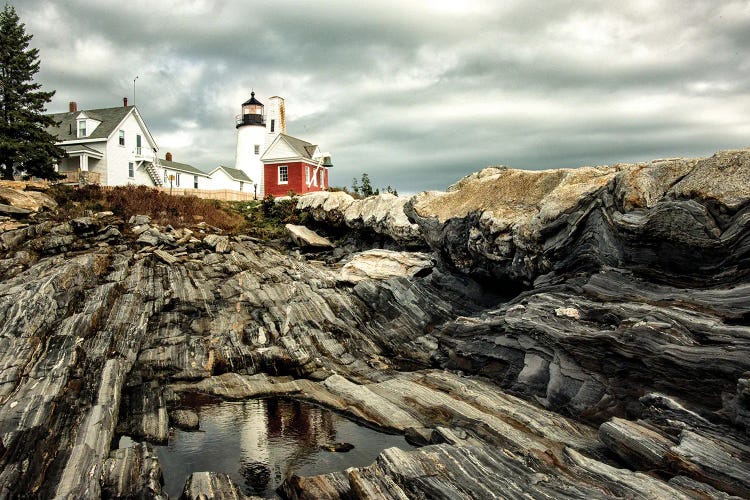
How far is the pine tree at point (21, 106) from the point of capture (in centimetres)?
4566

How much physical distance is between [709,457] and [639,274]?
22.0ft

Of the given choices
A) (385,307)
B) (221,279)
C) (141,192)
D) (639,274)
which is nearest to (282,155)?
(141,192)

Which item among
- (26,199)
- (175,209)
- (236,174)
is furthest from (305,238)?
(236,174)

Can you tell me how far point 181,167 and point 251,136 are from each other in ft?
40.0

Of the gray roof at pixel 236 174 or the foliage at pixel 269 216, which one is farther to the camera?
the gray roof at pixel 236 174

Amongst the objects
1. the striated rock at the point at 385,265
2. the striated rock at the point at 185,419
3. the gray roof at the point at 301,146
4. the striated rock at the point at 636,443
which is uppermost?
the gray roof at the point at 301,146

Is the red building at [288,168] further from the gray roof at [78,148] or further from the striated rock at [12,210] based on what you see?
the striated rock at [12,210]

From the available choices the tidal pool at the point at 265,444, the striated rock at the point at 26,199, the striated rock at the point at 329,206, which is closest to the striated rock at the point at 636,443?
the tidal pool at the point at 265,444

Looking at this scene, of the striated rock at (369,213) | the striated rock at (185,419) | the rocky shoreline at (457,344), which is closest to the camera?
the rocky shoreline at (457,344)

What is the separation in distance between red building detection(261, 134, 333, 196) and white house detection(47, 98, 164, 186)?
45.4ft

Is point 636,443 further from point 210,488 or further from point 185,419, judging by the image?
point 185,419

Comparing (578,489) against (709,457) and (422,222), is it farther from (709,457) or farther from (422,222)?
(422,222)

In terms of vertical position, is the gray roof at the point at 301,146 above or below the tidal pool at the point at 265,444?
above

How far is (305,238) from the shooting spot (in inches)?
1662
